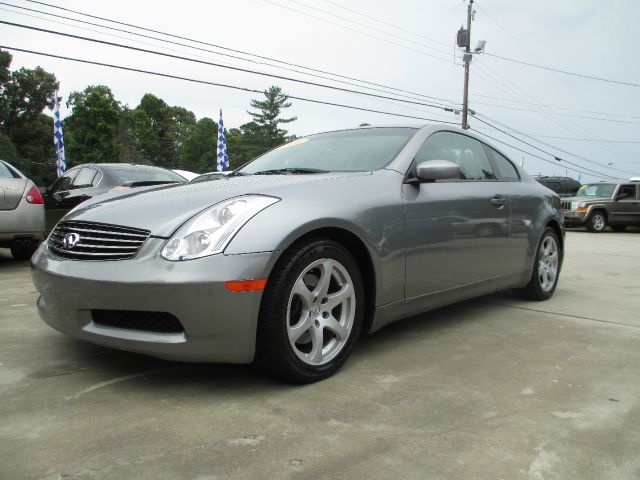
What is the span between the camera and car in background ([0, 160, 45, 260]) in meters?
5.82

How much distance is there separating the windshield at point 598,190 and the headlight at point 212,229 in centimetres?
1595

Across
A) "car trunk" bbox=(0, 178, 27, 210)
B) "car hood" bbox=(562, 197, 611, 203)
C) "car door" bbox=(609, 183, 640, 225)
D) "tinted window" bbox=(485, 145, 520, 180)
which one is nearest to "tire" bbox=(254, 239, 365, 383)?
"tinted window" bbox=(485, 145, 520, 180)

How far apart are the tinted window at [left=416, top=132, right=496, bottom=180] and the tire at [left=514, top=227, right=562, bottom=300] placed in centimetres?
94

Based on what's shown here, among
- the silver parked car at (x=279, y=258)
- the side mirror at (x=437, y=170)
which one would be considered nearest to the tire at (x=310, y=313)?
the silver parked car at (x=279, y=258)

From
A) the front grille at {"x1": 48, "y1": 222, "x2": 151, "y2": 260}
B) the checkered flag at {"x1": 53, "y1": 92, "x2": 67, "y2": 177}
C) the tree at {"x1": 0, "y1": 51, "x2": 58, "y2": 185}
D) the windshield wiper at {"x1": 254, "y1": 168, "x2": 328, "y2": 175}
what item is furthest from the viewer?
the tree at {"x1": 0, "y1": 51, "x2": 58, "y2": 185}

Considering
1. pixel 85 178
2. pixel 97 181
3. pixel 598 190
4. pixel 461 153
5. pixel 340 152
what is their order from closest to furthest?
pixel 340 152, pixel 461 153, pixel 97 181, pixel 85 178, pixel 598 190

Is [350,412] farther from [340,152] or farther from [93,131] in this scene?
[93,131]

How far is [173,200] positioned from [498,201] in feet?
7.75

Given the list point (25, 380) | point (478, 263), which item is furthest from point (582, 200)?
point (25, 380)

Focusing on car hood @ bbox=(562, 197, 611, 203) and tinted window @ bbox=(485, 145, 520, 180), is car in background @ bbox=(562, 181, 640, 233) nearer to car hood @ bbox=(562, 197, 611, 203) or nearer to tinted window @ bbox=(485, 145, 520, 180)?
car hood @ bbox=(562, 197, 611, 203)

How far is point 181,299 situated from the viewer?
7.38 ft

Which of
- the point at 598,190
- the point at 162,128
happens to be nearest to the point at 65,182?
the point at 598,190

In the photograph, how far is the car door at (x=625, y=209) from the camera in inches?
606

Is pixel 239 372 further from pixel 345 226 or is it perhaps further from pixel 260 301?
pixel 345 226
